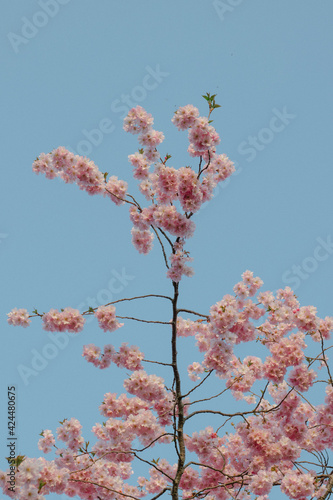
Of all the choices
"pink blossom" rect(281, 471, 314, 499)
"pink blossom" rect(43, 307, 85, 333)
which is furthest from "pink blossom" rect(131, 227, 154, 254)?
"pink blossom" rect(281, 471, 314, 499)

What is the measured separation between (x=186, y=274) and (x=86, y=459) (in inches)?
120

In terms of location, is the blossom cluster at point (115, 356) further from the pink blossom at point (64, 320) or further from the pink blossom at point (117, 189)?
the pink blossom at point (117, 189)

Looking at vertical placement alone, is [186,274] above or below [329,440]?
above

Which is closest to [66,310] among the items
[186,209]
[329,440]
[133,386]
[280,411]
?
[133,386]

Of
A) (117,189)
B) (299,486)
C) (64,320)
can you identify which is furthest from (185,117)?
(299,486)

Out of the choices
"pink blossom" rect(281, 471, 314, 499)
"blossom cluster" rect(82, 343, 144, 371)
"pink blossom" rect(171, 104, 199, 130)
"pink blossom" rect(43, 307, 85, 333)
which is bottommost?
"pink blossom" rect(281, 471, 314, 499)

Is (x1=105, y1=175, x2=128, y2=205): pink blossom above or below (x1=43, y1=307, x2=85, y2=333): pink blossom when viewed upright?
above

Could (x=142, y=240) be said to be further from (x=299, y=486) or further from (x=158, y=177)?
(x=299, y=486)

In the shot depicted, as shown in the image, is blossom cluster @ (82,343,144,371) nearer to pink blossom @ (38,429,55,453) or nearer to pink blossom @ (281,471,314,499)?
pink blossom @ (38,429,55,453)

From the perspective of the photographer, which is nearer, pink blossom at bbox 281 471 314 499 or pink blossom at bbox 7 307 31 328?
pink blossom at bbox 281 471 314 499

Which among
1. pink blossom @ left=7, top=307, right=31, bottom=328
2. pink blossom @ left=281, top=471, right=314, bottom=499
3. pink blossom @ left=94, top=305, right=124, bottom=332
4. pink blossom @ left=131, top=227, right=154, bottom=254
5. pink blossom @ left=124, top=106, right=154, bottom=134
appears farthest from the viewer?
pink blossom @ left=131, top=227, right=154, bottom=254

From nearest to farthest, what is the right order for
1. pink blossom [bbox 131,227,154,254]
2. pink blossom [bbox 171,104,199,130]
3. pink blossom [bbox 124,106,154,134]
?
1. pink blossom [bbox 171,104,199,130]
2. pink blossom [bbox 124,106,154,134]
3. pink blossom [bbox 131,227,154,254]

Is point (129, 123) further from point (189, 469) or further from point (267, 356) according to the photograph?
point (189, 469)

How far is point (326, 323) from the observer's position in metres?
7.42
